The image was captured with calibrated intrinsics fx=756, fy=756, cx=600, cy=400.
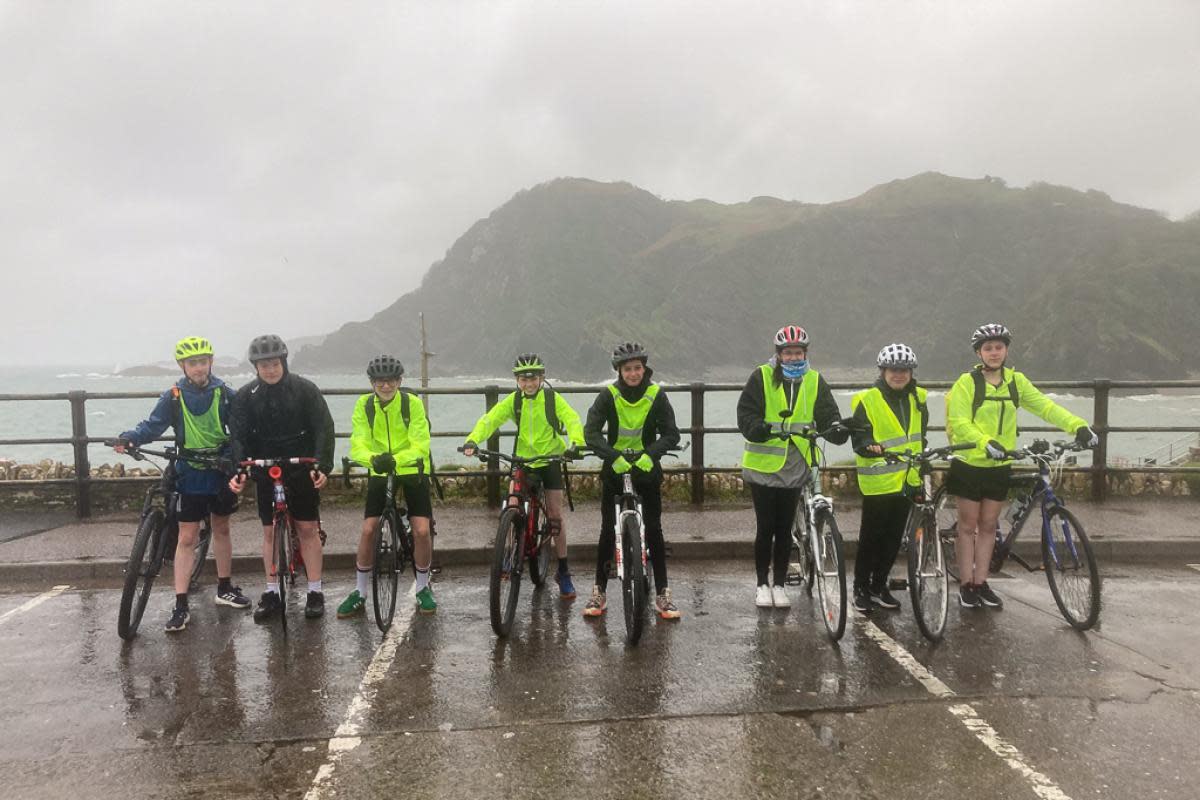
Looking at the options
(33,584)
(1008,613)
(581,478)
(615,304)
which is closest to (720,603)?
(1008,613)

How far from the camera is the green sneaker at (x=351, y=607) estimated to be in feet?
17.5

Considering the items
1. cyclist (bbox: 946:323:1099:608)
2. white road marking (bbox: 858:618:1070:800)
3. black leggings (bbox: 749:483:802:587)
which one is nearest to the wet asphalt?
white road marking (bbox: 858:618:1070:800)

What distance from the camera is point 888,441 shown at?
5.23 meters

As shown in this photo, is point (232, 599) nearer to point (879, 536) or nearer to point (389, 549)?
point (389, 549)

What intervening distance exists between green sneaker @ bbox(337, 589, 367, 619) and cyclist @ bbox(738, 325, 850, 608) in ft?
9.46

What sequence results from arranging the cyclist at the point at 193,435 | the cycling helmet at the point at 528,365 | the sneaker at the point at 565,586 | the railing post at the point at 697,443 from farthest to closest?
1. the railing post at the point at 697,443
2. the sneaker at the point at 565,586
3. the cycling helmet at the point at 528,365
4. the cyclist at the point at 193,435

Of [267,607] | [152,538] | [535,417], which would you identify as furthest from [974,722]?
[152,538]

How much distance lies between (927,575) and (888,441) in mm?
920

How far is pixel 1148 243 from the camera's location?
146 m

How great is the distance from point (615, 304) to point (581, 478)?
172 m

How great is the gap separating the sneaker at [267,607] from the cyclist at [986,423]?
16.0ft

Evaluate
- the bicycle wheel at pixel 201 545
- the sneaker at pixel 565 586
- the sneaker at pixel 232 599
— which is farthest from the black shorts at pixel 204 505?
the sneaker at pixel 565 586

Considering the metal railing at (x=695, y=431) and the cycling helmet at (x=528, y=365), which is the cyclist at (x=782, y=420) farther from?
the metal railing at (x=695, y=431)

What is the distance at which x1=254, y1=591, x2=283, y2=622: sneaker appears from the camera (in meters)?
5.27
